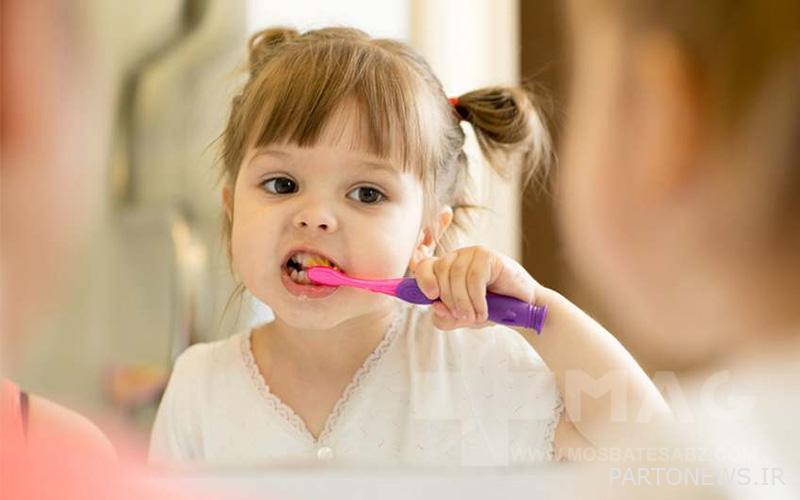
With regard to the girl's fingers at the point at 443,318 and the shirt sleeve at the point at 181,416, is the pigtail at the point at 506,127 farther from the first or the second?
the shirt sleeve at the point at 181,416

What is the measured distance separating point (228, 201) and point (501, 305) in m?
0.17

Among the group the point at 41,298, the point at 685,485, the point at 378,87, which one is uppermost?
the point at 378,87

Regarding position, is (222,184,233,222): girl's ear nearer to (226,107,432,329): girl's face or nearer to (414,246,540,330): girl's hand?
(226,107,432,329): girl's face

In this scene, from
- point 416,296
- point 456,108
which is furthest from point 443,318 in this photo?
point 456,108

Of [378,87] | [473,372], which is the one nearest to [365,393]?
[473,372]

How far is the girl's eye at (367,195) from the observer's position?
1.64 feet

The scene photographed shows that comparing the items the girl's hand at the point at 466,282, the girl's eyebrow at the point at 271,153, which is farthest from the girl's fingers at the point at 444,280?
the girl's eyebrow at the point at 271,153

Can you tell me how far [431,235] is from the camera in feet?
1.72

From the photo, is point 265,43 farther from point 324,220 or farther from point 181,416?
point 181,416

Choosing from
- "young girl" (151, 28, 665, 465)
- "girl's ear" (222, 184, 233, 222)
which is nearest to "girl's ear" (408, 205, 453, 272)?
"young girl" (151, 28, 665, 465)

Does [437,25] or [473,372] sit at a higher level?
[437,25]

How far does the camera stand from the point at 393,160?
504 mm

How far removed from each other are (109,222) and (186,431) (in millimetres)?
132

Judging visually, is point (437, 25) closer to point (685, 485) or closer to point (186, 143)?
point (186, 143)
